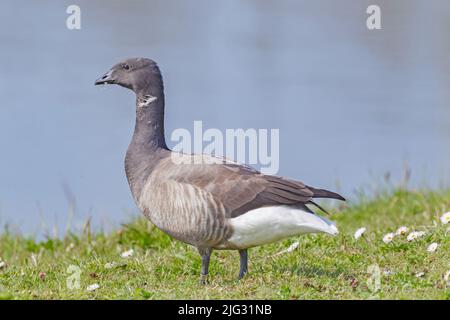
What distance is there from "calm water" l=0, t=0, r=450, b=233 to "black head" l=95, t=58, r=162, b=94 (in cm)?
281

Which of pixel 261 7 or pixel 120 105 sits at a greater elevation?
pixel 261 7

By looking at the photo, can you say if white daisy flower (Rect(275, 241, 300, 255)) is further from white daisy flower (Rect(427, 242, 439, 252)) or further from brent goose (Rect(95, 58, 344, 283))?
white daisy flower (Rect(427, 242, 439, 252))

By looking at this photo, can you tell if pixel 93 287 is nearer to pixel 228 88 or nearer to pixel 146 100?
pixel 146 100

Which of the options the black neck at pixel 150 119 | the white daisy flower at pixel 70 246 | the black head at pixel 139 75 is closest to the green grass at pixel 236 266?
the white daisy flower at pixel 70 246

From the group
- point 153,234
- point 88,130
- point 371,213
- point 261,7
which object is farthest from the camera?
point 261,7

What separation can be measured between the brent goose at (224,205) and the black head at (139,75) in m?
0.81

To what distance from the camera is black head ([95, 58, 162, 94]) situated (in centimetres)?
866

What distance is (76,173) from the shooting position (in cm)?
1439

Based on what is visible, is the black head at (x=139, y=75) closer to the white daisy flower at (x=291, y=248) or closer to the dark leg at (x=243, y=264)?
the dark leg at (x=243, y=264)

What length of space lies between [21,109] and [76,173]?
119 inches

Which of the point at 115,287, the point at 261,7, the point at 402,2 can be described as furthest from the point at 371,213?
the point at 402,2

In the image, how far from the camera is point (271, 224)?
7.65 metres

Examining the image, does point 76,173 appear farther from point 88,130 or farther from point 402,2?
point 402,2
